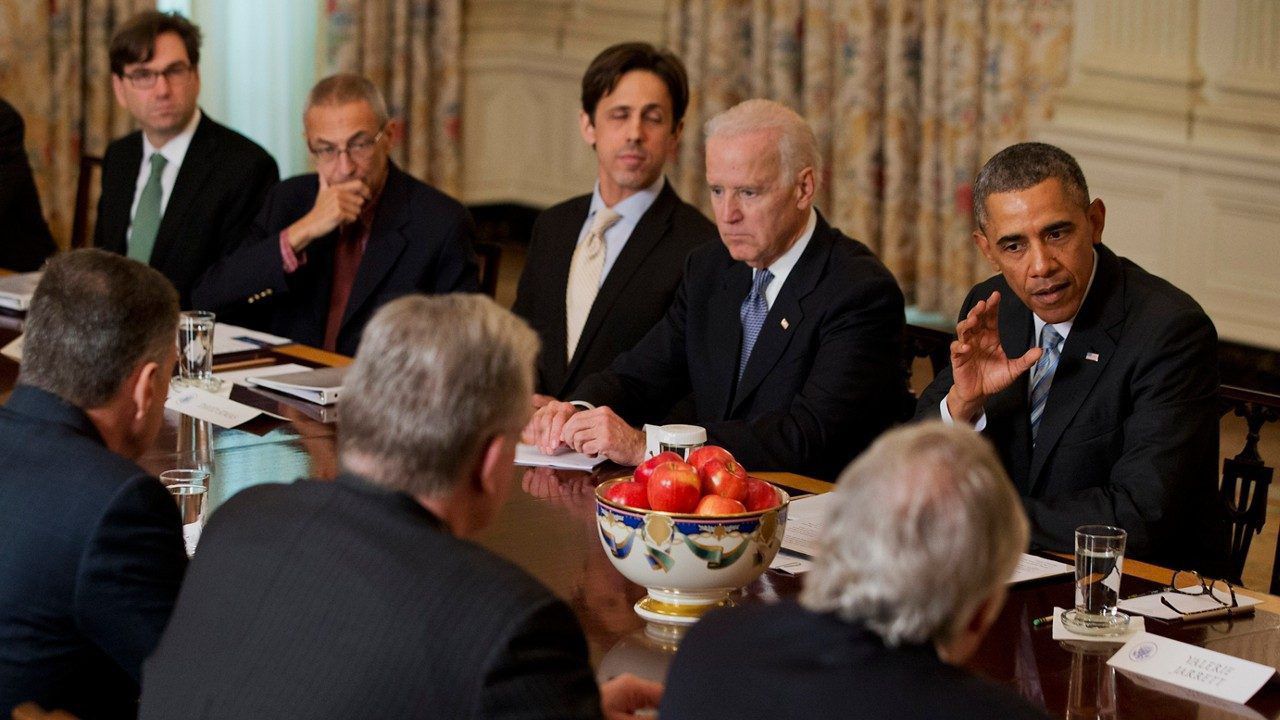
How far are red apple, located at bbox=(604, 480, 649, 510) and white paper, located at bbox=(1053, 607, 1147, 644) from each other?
1.84ft

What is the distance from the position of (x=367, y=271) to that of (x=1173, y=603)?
2.51 m

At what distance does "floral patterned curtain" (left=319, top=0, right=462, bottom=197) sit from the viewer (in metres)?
7.65

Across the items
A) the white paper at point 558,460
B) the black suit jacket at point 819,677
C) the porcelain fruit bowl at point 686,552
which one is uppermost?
the black suit jacket at point 819,677

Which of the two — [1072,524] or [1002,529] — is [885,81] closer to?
[1072,524]

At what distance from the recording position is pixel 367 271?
13.8 ft

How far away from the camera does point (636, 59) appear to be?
13.5 feet

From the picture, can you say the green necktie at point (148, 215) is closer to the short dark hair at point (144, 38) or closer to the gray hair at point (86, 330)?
the short dark hair at point (144, 38)

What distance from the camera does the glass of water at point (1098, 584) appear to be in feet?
6.90

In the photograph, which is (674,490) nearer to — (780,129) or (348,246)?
(780,129)

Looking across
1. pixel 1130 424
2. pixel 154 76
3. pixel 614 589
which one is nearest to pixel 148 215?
pixel 154 76

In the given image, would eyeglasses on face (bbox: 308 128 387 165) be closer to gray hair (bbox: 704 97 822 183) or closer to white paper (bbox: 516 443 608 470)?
gray hair (bbox: 704 97 822 183)

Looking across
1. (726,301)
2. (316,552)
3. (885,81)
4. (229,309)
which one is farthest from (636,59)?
(885,81)

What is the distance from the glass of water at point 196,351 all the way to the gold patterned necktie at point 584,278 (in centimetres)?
102

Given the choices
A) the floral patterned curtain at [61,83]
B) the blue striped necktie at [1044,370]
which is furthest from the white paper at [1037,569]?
the floral patterned curtain at [61,83]
